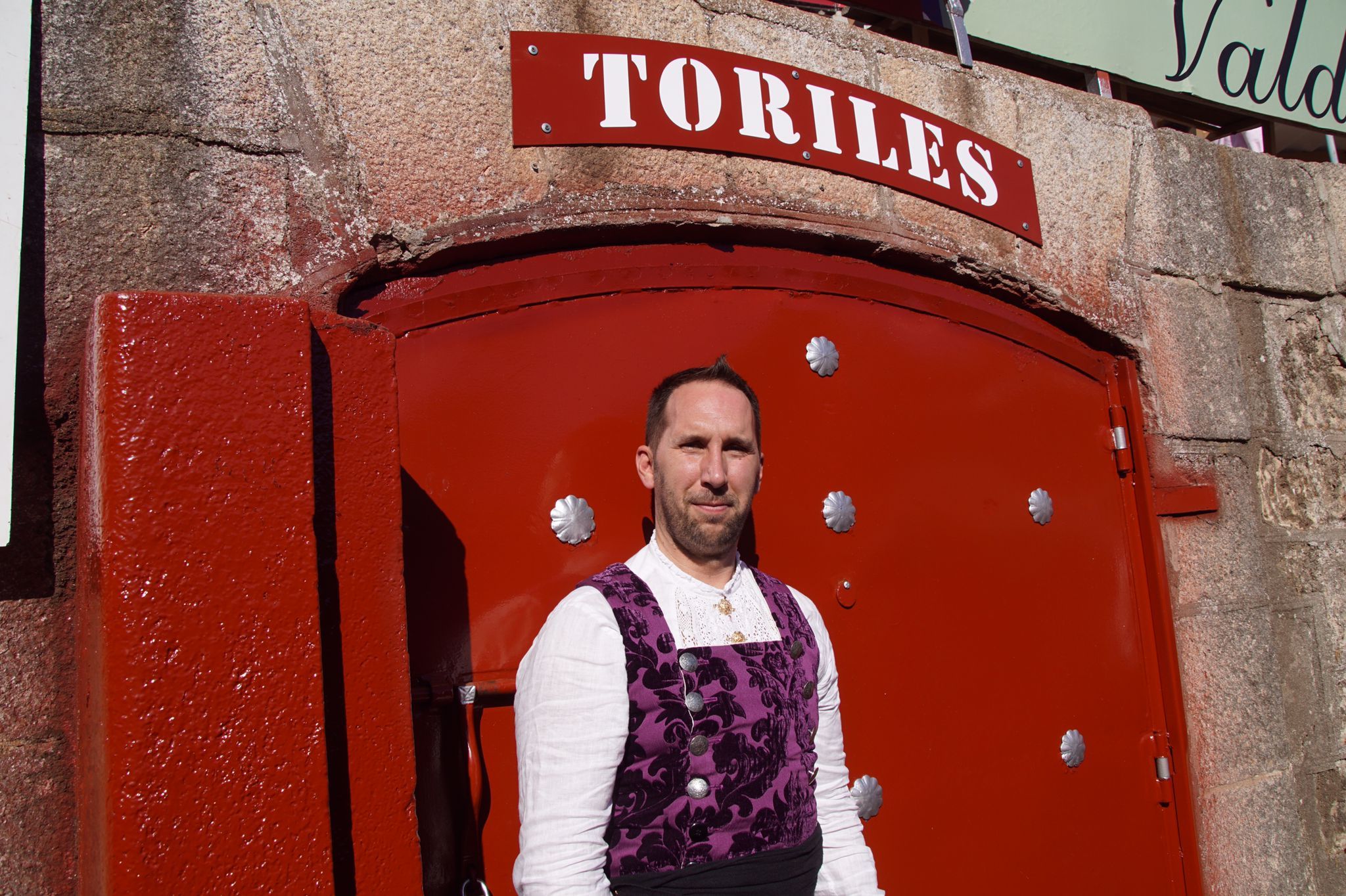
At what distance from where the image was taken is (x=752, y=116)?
2.05 m

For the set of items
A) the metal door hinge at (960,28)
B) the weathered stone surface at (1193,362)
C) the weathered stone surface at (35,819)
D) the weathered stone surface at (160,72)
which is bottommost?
the weathered stone surface at (35,819)

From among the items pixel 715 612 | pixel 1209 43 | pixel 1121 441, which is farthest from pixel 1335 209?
pixel 715 612

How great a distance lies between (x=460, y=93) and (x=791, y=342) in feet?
2.76

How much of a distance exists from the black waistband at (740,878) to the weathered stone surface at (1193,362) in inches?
66.3

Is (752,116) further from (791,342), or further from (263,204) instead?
(263,204)

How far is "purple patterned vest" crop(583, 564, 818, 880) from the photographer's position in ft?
4.34

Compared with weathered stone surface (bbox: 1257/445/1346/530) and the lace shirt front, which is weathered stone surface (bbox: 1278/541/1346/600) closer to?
weathered stone surface (bbox: 1257/445/1346/530)

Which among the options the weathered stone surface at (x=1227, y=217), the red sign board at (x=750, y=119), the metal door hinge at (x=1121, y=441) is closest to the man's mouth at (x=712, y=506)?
the red sign board at (x=750, y=119)

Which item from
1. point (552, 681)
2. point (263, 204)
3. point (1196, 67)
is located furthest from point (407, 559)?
point (1196, 67)

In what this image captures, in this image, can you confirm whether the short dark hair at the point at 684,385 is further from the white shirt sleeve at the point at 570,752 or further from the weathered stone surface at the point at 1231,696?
the weathered stone surface at the point at 1231,696

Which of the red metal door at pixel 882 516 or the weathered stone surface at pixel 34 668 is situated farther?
the red metal door at pixel 882 516

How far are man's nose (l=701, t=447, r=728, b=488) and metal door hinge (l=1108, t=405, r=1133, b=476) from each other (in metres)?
1.44

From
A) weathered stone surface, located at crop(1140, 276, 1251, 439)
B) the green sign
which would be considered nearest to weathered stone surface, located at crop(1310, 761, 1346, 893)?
weathered stone surface, located at crop(1140, 276, 1251, 439)

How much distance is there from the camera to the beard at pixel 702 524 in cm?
151
